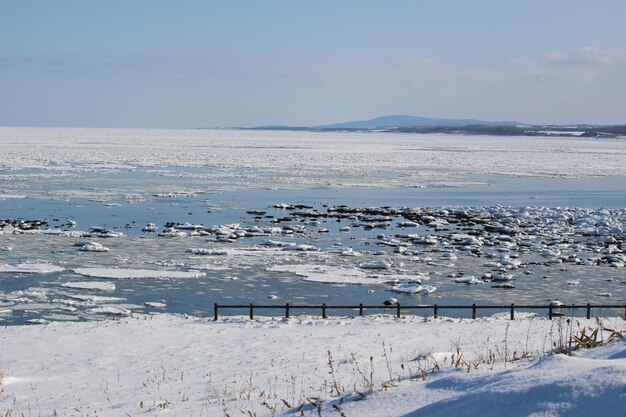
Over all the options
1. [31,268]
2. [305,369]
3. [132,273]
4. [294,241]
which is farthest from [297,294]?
[294,241]

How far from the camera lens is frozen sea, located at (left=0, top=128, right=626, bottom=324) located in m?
20.9

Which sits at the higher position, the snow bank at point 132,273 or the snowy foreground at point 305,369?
the snowy foreground at point 305,369

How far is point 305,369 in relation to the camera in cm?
1260

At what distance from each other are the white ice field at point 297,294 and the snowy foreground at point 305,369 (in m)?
0.03

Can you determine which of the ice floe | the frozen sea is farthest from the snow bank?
the ice floe

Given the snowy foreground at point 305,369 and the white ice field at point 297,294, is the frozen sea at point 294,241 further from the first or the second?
the snowy foreground at point 305,369

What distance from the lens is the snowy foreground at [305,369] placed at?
5898 millimetres

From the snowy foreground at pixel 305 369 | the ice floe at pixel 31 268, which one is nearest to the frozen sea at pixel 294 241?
the ice floe at pixel 31 268

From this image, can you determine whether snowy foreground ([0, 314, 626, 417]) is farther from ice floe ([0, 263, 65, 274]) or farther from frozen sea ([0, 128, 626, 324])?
ice floe ([0, 263, 65, 274])

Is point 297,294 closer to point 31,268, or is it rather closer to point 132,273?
point 132,273

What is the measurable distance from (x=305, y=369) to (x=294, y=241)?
A: 17193 millimetres

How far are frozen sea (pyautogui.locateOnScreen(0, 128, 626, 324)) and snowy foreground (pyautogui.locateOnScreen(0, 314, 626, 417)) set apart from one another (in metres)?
2.98

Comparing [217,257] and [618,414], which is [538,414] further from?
[217,257]

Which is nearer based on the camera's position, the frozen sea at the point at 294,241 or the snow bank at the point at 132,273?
the frozen sea at the point at 294,241
